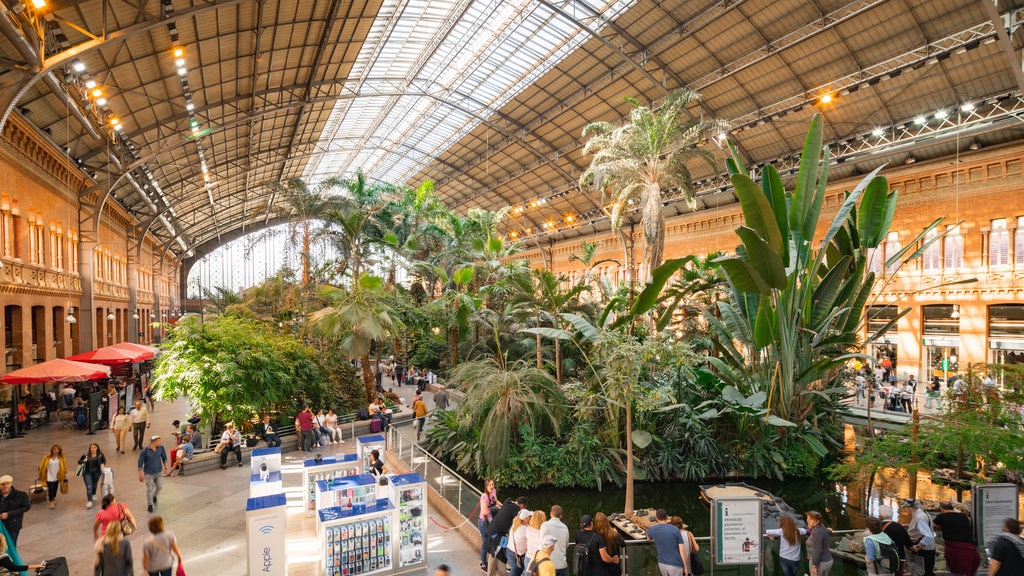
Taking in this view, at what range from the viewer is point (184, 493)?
10844 mm

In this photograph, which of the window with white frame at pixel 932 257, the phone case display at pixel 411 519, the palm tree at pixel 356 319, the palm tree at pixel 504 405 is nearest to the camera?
the phone case display at pixel 411 519

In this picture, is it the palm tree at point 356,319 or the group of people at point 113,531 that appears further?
the palm tree at point 356,319

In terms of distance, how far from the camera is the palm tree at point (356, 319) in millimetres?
16250

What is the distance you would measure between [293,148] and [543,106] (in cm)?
1869

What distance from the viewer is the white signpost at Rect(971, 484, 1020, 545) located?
7.52 m

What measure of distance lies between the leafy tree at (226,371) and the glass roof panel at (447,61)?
16.0 meters

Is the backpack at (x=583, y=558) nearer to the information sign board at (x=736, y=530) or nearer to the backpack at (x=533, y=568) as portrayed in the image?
the backpack at (x=533, y=568)

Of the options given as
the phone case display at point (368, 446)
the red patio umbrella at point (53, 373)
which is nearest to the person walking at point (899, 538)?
the phone case display at point (368, 446)

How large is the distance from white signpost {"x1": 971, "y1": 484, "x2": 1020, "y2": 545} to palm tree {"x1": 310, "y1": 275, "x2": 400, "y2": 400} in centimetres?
1352

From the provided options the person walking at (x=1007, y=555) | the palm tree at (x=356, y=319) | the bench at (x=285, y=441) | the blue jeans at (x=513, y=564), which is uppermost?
the palm tree at (x=356, y=319)

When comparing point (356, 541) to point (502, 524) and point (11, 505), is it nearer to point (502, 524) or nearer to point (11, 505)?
point (502, 524)

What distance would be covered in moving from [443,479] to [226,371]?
276 inches

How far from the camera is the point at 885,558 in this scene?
6.31 m

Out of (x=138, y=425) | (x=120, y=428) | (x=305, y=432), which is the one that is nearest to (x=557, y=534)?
(x=305, y=432)
